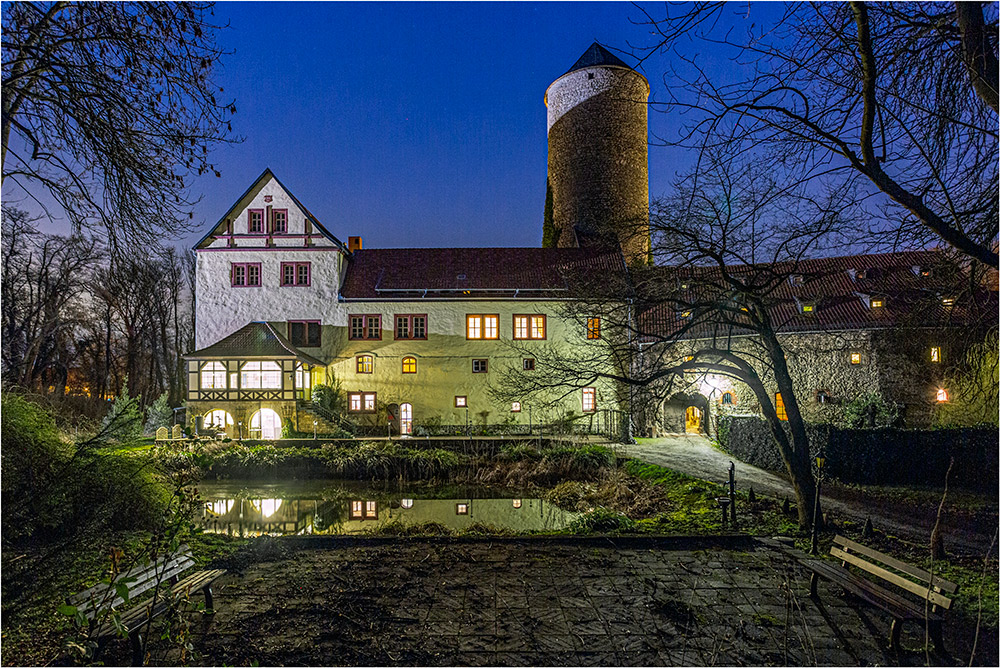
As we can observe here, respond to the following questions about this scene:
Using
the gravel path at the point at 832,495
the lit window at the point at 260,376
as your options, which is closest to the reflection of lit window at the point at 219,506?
the lit window at the point at 260,376

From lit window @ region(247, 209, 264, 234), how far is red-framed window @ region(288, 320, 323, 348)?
414 cm

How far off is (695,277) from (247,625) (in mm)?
7541

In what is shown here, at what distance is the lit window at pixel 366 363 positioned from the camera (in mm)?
23312

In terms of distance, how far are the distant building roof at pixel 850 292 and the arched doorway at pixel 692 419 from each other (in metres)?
3.58

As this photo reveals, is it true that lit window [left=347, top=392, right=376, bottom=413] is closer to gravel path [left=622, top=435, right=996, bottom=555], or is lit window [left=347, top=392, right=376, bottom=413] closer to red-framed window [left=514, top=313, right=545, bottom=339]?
red-framed window [left=514, top=313, right=545, bottom=339]

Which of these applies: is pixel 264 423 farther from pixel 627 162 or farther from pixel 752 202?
pixel 627 162

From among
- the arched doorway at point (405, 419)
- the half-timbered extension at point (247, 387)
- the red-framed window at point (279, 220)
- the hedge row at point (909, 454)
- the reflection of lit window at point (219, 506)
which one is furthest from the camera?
the red-framed window at point (279, 220)

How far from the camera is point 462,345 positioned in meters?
23.4

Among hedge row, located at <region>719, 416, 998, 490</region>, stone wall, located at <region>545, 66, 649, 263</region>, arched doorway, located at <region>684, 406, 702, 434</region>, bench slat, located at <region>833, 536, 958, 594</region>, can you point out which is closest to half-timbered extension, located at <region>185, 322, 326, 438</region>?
arched doorway, located at <region>684, 406, 702, 434</region>

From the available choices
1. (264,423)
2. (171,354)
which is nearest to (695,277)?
(264,423)

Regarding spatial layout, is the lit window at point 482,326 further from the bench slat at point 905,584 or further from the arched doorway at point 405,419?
the bench slat at point 905,584

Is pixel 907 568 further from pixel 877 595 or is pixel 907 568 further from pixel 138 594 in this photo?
pixel 138 594

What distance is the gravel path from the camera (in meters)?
8.06

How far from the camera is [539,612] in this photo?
5.43m
